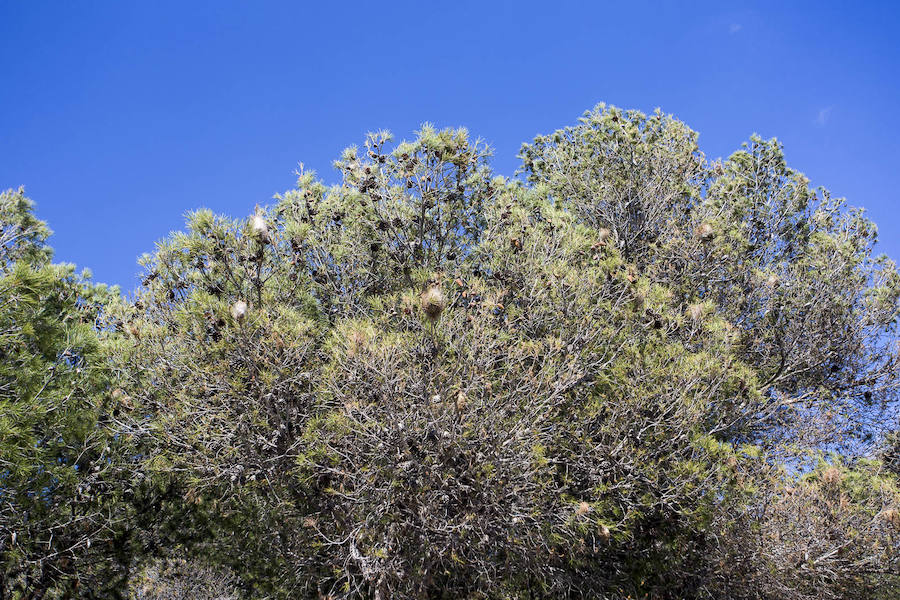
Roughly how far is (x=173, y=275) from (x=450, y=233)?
3.33 metres

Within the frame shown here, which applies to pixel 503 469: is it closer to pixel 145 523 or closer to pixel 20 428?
pixel 20 428

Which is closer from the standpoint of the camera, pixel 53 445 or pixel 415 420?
pixel 415 420

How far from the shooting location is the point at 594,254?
7.48 meters

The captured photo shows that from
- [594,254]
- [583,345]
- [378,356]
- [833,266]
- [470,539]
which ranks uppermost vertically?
[833,266]

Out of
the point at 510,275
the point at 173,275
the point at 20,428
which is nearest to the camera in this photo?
the point at 20,428

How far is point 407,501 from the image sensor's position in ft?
17.6

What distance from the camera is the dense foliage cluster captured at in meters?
5.34

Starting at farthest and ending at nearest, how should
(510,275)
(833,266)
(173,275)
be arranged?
1. (833,266)
2. (510,275)
3. (173,275)

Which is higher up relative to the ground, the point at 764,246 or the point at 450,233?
the point at 764,246

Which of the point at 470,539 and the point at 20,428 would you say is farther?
the point at 470,539

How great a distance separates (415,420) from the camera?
16.8ft

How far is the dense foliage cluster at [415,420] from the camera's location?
210 inches

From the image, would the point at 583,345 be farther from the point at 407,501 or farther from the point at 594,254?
the point at 407,501

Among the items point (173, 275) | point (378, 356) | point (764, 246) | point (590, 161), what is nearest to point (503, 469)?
point (378, 356)
